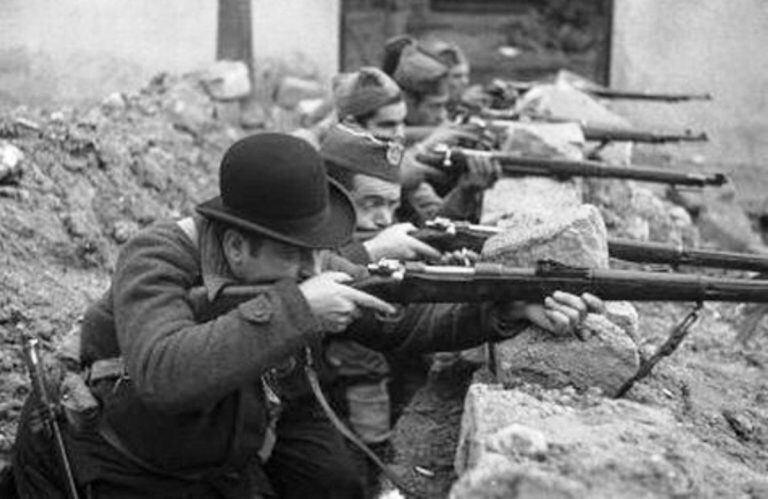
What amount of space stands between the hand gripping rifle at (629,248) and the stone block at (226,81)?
513cm

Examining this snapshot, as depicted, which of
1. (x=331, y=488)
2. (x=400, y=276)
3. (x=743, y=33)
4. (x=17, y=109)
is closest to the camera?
(x=400, y=276)

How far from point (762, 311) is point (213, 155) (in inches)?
167

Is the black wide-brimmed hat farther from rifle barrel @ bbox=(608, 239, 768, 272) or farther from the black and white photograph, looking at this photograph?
rifle barrel @ bbox=(608, 239, 768, 272)

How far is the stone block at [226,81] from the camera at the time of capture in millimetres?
9555

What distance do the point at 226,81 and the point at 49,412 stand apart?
6.21 meters

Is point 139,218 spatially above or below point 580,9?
below

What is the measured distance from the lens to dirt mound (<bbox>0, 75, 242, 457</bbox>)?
5426 millimetres

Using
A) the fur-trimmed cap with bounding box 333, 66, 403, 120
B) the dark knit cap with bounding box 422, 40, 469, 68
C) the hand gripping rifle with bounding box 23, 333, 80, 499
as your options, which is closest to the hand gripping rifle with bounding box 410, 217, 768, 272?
the fur-trimmed cap with bounding box 333, 66, 403, 120

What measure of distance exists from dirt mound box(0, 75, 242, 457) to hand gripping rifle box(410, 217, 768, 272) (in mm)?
1868

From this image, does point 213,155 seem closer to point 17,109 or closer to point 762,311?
point 17,109

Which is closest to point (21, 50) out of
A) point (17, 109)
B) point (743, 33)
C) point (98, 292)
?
point (17, 109)

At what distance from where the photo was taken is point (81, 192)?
6.76 metres

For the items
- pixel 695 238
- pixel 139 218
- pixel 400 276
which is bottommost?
pixel 695 238

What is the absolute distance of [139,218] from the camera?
694 cm
